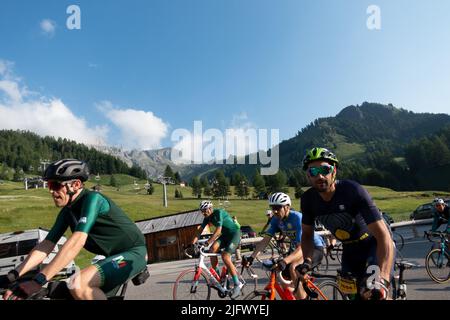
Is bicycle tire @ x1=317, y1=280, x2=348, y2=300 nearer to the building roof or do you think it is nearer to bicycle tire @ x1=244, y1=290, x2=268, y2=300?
bicycle tire @ x1=244, y1=290, x2=268, y2=300

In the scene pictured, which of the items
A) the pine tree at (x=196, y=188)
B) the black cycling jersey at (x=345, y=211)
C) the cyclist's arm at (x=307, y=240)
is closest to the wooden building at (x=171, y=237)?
the cyclist's arm at (x=307, y=240)

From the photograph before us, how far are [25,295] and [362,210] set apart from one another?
10.3 feet

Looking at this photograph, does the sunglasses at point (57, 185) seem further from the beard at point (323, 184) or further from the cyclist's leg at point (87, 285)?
the beard at point (323, 184)

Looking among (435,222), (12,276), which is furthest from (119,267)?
(435,222)

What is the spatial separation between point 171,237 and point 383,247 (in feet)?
108

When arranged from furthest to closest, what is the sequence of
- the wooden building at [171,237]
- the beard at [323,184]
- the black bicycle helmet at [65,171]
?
the wooden building at [171,237] < the beard at [323,184] < the black bicycle helmet at [65,171]

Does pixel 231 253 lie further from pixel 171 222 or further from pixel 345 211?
pixel 171 222

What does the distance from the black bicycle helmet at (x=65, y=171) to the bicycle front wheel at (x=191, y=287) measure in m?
4.58

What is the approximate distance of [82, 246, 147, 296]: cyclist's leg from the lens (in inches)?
123

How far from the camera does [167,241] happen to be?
113 feet

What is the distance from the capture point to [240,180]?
128 m

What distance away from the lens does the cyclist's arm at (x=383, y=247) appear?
10.2ft
